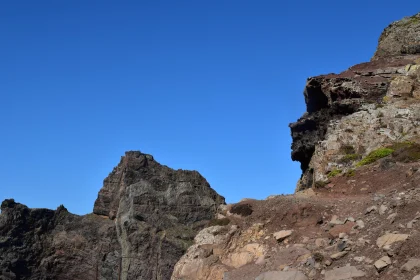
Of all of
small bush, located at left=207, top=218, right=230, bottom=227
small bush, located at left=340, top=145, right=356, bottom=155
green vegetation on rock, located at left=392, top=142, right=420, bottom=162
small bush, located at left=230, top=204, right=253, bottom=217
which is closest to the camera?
small bush, located at left=207, top=218, right=230, bottom=227

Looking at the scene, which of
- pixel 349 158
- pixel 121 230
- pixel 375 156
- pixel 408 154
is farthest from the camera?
pixel 121 230

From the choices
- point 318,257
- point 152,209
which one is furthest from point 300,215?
point 152,209

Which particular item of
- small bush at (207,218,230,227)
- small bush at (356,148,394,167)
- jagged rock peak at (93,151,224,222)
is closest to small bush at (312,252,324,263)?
small bush at (207,218,230,227)

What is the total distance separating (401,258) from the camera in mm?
10797

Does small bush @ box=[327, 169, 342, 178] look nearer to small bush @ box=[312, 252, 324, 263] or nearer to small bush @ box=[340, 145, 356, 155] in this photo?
small bush @ box=[340, 145, 356, 155]

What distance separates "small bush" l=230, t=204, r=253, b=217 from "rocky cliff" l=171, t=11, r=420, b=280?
0.18ft

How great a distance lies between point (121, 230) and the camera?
160 feet

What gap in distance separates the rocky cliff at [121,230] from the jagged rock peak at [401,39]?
22784 mm

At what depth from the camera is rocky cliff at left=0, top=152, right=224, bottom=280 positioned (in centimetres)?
4631

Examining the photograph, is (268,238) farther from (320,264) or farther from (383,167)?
(383,167)

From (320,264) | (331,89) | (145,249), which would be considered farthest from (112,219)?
(320,264)

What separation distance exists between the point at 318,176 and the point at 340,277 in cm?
1573

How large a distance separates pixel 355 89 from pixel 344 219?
20.2 metres

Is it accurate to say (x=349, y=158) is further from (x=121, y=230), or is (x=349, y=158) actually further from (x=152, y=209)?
(x=121, y=230)
